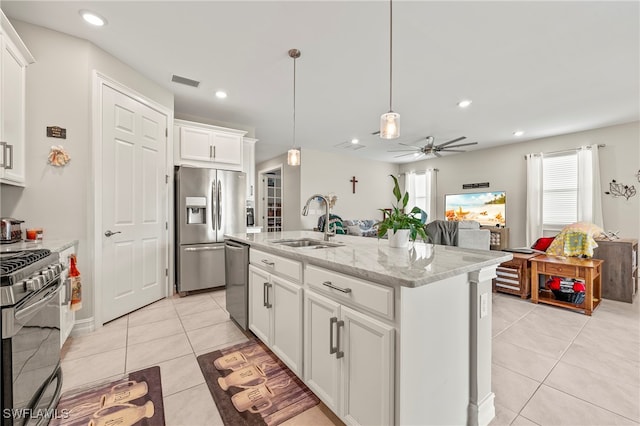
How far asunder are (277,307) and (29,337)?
4.02 ft

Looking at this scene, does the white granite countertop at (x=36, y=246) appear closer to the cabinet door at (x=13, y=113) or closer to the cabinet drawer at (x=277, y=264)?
the cabinet door at (x=13, y=113)

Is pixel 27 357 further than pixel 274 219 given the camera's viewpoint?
No

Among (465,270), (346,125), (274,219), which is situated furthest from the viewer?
(274,219)

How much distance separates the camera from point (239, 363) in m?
1.97

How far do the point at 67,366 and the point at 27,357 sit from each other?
101 centimetres

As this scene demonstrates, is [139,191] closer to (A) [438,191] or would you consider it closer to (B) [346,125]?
(B) [346,125]

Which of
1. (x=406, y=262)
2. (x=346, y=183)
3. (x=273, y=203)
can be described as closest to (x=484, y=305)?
(x=406, y=262)

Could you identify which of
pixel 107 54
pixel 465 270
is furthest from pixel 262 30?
pixel 465 270

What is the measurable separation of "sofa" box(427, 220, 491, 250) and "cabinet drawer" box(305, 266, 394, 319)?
8.41 feet

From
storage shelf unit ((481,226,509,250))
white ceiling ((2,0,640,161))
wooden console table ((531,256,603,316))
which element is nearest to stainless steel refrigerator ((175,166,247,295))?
white ceiling ((2,0,640,161))

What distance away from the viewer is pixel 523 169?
19.2ft

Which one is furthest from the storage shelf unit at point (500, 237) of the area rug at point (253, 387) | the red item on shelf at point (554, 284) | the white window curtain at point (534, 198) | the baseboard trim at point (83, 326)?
the baseboard trim at point (83, 326)

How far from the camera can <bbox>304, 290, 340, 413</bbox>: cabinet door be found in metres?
1.33

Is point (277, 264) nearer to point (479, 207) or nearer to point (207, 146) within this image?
point (207, 146)
